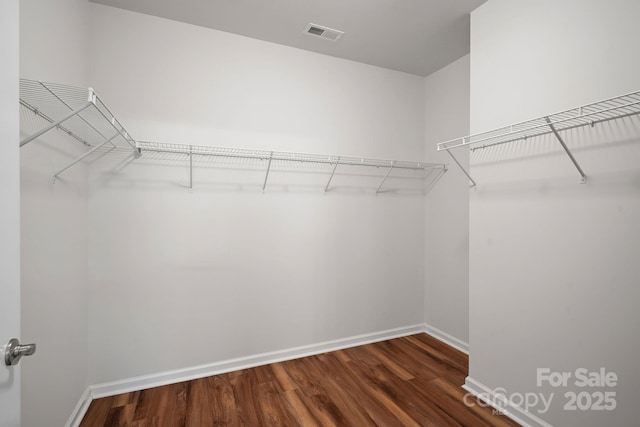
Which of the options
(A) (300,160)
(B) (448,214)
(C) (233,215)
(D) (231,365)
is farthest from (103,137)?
(B) (448,214)

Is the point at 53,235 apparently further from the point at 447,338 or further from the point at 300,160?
Answer: the point at 447,338

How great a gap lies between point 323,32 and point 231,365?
8.82 ft

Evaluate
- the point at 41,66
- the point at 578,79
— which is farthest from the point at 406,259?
the point at 41,66

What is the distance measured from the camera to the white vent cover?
6.91ft

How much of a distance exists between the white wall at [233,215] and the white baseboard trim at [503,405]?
3.08 feet

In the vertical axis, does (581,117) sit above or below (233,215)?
above

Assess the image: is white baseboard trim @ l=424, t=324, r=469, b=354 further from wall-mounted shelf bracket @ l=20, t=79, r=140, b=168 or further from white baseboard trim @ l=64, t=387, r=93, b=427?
wall-mounted shelf bracket @ l=20, t=79, r=140, b=168

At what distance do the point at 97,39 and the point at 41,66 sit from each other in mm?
756

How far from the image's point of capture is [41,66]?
1.29 m

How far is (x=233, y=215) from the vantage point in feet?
7.22

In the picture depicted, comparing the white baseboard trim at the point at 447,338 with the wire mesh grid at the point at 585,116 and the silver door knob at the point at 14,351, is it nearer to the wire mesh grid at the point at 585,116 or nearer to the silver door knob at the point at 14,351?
the wire mesh grid at the point at 585,116

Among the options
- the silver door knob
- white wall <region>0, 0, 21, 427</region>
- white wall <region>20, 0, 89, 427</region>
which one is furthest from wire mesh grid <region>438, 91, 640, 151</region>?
white wall <region>20, 0, 89, 427</region>

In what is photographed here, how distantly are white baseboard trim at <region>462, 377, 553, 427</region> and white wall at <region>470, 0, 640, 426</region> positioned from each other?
0.13 feet

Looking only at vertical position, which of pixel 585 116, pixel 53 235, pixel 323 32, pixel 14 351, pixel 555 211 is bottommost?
pixel 14 351
